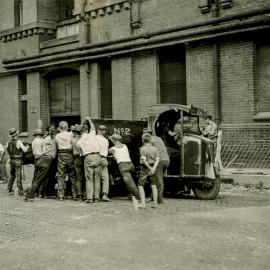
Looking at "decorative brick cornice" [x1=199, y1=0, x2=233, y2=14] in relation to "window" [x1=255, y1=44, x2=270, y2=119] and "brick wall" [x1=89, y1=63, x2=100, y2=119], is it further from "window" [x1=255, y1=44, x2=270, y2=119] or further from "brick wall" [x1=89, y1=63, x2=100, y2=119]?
"brick wall" [x1=89, y1=63, x2=100, y2=119]

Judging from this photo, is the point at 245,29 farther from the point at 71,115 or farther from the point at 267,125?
the point at 71,115

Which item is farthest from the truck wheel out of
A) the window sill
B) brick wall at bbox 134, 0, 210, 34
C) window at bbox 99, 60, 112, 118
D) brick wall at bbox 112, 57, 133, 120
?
window at bbox 99, 60, 112, 118

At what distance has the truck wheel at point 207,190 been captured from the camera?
38.6 ft

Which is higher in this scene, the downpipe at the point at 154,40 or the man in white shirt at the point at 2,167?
the downpipe at the point at 154,40

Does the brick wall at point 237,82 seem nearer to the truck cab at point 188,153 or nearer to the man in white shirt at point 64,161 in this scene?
the truck cab at point 188,153

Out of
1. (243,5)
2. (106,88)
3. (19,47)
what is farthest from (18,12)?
(243,5)

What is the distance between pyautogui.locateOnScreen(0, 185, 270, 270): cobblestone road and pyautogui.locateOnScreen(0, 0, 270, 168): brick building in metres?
4.94

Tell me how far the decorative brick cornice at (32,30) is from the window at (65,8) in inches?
33.8

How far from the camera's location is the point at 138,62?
18.8 meters

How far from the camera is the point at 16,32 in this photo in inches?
925

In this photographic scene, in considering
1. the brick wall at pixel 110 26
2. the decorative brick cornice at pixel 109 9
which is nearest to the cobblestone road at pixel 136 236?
the brick wall at pixel 110 26

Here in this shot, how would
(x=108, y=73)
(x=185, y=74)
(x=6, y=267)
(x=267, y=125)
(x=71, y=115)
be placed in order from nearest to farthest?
(x=6, y=267) < (x=267, y=125) < (x=185, y=74) < (x=108, y=73) < (x=71, y=115)

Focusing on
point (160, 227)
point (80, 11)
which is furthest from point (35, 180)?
point (80, 11)

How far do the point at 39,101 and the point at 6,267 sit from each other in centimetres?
1690
